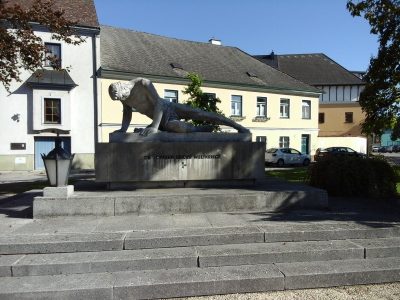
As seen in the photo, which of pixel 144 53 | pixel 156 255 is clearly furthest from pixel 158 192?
pixel 144 53

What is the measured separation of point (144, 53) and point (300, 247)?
2623cm

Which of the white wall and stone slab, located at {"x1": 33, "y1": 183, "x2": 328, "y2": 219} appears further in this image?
the white wall

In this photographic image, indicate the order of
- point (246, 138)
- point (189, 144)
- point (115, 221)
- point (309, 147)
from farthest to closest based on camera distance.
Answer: point (309, 147) → point (246, 138) → point (189, 144) → point (115, 221)

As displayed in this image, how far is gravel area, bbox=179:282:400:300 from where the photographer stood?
13.9 feet

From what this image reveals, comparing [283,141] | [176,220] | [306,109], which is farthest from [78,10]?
[176,220]

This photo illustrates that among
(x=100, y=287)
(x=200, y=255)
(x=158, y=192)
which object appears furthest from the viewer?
(x=158, y=192)

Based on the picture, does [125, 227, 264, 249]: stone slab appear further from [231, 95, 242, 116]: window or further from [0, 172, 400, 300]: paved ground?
[231, 95, 242, 116]: window

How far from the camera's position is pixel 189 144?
788 cm

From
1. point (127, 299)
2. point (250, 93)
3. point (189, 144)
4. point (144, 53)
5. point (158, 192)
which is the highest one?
point (144, 53)

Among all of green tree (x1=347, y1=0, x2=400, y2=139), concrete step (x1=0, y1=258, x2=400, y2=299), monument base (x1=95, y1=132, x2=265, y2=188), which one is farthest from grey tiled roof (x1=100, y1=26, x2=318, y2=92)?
concrete step (x1=0, y1=258, x2=400, y2=299)

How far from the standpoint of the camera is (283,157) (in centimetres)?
2905

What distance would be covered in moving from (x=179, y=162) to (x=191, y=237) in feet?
9.35

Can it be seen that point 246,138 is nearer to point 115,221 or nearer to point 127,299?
point 115,221

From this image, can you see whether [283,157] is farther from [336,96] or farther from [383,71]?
[336,96]
